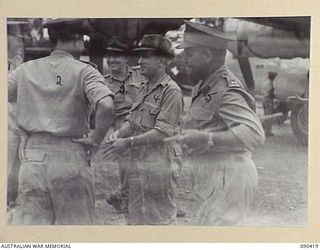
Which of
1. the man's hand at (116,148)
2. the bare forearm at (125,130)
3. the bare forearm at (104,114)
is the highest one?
the bare forearm at (104,114)

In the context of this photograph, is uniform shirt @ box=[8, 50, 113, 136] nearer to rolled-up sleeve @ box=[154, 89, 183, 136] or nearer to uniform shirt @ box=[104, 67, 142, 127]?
uniform shirt @ box=[104, 67, 142, 127]

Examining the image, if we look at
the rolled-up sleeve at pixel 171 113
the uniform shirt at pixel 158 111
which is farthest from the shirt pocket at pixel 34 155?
the rolled-up sleeve at pixel 171 113

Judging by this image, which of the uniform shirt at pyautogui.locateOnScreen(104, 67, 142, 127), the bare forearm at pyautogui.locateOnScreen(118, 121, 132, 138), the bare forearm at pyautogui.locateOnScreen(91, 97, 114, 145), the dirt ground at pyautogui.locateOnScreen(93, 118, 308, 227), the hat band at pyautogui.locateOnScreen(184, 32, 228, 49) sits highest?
the hat band at pyautogui.locateOnScreen(184, 32, 228, 49)

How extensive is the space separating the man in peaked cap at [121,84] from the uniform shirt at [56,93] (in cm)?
6

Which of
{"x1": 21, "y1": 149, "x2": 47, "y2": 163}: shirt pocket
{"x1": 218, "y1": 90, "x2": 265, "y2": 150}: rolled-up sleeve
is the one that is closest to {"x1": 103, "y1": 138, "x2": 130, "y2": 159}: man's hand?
{"x1": 21, "y1": 149, "x2": 47, "y2": 163}: shirt pocket

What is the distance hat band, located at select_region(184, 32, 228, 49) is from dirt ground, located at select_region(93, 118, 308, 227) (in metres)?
0.56

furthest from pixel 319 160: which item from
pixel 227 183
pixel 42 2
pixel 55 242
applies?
pixel 42 2

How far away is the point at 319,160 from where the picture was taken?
3.62 m

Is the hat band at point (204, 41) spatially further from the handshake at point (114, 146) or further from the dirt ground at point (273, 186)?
the handshake at point (114, 146)

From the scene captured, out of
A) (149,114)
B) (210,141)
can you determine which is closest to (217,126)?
(210,141)

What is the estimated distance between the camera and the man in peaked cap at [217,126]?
363 centimetres

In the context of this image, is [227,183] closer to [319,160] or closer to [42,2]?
[319,160]

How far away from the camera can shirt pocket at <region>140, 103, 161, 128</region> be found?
11.9 ft

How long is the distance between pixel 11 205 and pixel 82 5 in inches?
48.3
